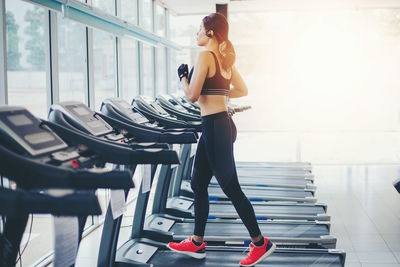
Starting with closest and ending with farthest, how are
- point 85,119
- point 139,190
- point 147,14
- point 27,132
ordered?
1. point 27,132
2. point 85,119
3. point 139,190
4. point 147,14

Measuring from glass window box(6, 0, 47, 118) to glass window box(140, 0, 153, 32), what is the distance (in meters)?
2.98

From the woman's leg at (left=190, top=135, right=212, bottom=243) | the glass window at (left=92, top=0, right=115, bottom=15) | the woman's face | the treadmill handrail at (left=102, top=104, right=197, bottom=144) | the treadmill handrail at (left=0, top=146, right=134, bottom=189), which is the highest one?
the glass window at (left=92, top=0, right=115, bottom=15)

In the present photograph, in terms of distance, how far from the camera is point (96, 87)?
4.48 metres

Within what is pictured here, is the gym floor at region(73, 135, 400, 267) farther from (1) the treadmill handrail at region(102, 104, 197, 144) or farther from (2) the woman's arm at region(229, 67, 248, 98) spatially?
(2) the woman's arm at region(229, 67, 248, 98)

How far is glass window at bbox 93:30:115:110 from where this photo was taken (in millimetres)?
4645

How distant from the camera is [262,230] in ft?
12.5

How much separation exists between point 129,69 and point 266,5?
2.98 meters

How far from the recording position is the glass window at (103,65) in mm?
4645

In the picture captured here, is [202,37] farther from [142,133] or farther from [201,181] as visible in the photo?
[201,181]

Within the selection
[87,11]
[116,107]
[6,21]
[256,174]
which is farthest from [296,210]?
[6,21]

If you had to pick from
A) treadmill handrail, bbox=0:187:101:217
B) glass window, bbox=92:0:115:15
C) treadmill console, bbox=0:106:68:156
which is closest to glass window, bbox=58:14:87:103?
glass window, bbox=92:0:115:15

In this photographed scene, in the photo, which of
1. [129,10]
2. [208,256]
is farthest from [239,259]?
[129,10]

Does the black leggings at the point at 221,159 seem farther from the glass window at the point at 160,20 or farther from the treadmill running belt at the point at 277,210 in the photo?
the glass window at the point at 160,20

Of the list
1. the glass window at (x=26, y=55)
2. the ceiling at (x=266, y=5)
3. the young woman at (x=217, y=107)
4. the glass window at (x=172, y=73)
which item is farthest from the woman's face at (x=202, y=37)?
the glass window at (x=172, y=73)
